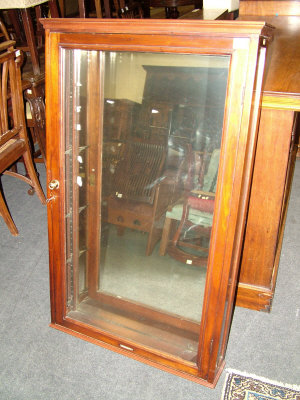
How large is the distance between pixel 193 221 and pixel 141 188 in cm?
23

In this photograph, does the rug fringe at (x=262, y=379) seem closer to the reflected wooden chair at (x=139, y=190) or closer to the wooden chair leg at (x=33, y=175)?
the reflected wooden chair at (x=139, y=190)

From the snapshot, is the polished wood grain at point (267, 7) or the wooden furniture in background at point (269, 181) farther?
the polished wood grain at point (267, 7)

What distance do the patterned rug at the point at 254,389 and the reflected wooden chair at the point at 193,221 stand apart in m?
0.50

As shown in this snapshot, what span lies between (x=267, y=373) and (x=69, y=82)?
52.2 inches

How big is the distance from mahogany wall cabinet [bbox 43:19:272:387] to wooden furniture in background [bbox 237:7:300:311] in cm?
39

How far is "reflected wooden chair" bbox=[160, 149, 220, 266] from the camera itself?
1377 mm

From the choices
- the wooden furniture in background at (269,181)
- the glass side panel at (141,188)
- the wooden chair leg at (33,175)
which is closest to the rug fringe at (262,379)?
the glass side panel at (141,188)

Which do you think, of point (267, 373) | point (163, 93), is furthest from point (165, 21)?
point (267, 373)

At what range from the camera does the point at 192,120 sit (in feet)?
4.50

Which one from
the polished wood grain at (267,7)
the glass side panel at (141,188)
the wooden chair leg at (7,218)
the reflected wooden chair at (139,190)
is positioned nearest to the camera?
the glass side panel at (141,188)

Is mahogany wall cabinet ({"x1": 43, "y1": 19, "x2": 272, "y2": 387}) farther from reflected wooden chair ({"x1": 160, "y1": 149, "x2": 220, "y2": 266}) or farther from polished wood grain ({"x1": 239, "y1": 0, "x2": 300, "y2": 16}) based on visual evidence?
polished wood grain ({"x1": 239, "y1": 0, "x2": 300, "y2": 16})

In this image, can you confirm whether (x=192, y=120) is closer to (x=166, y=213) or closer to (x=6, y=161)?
(x=166, y=213)

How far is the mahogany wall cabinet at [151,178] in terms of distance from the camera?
4.07ft

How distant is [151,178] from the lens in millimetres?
1522
